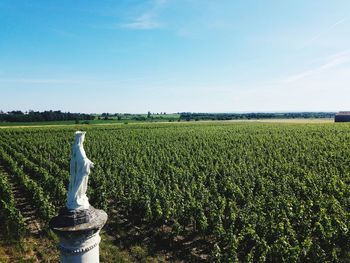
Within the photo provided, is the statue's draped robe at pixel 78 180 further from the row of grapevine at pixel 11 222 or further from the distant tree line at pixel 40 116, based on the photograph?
the distant tree line at pixel 40 116

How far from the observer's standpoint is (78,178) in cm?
459

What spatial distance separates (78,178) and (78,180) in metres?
0.03

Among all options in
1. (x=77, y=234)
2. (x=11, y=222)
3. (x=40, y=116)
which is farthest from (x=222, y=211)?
(x=40, y=116)

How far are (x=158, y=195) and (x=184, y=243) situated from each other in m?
4.02

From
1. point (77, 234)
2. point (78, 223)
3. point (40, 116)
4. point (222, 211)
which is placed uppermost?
point (40, 116)

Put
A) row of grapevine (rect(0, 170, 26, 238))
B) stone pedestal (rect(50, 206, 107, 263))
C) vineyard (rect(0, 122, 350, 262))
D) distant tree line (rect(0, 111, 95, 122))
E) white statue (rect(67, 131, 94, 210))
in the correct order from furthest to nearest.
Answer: distant tree line (rect(0, 111, 95, 122)) → row of grapevine (rect(0, 170, 26, 238)) → vineyard (rect(0, 122, 350, 262)) → white statue (rect(67, 131, 94, 210)) → stone pedestal (rect(50, 206, 107, 263))

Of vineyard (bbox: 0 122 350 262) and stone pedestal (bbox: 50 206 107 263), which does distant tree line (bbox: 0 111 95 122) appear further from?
stone pedestal (bbox: 50 206 107 263)

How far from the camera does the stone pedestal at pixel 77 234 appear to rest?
13.7ft

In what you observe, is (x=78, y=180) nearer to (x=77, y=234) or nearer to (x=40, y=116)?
(x=77, y=234)

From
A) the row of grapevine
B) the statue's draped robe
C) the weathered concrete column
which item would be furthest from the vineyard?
the statue's draped robe

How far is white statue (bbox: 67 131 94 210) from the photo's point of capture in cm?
447

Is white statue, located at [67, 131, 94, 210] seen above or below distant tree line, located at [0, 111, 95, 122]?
below

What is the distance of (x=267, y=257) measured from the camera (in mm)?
11125

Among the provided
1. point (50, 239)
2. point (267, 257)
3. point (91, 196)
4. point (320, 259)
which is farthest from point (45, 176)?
point (320, 259)
